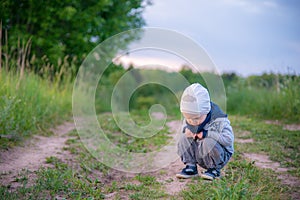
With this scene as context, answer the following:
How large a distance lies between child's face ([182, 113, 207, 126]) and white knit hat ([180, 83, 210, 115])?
4cm

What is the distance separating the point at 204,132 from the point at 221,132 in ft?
0.56

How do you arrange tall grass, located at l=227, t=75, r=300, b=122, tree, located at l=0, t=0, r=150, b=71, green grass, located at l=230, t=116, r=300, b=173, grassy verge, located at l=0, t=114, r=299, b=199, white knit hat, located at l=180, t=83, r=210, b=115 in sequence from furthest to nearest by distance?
tree, located at l=0, t=0, r=150, b=71
tall grass, located at l=227, t=75, r=300, b=122
green grass, located at l=230, t=116, r=300, b=173
white knit hat, located at l=180, t=83, r=210, b=115
grassy verge, located at l=0, t=114, r=299, b=199

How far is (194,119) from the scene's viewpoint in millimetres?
3836

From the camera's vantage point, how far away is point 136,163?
512 cm

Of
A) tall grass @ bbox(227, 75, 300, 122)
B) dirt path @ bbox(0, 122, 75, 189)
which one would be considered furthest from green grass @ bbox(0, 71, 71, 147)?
tall grass @ bbox(227, 75, 300, 122)

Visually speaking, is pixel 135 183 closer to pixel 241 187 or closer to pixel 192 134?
pixel 192 134

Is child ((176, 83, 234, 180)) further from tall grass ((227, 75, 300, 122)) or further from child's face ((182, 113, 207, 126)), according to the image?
tall grass ((227, 75, 300, 122))

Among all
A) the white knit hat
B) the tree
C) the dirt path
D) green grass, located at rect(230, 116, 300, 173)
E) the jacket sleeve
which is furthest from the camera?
the tree

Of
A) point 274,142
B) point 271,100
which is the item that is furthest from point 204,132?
point 271,100

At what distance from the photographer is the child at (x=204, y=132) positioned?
376cm

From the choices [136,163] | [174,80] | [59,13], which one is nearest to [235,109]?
[174,80]

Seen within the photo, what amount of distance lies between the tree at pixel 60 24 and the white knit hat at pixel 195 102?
21.0 ft

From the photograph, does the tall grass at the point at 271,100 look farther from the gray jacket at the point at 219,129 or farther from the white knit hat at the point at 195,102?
the white knit hat at the point at 195,102

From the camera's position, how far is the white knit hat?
372 cm
